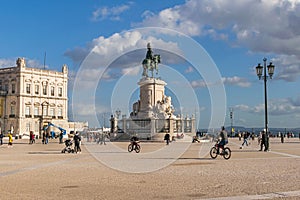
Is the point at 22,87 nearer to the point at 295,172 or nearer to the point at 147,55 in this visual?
the point at 147,55

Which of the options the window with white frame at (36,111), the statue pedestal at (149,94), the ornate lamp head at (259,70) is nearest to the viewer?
the ornate lamp head at (259,70)

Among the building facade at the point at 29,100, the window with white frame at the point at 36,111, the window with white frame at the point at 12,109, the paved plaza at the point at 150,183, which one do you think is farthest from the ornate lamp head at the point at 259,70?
the window with white frame at the point at 36,111

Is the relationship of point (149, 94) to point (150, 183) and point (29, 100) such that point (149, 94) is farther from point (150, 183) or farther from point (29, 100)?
point (150, 183)

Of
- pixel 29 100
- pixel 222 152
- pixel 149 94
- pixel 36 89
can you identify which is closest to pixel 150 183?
pixel 222 152

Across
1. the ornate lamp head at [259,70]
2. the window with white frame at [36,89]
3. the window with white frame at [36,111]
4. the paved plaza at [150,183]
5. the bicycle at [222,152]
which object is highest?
the window with white frame at [36,89]

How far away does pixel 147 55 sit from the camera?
55.7 meters

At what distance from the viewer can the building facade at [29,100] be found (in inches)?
2926

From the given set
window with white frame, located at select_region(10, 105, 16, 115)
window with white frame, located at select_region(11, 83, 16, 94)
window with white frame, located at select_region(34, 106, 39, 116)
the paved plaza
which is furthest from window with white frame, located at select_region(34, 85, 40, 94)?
the paved plaza

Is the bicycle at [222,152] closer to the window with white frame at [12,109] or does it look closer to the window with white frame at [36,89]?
the window with white frame at [12,109]

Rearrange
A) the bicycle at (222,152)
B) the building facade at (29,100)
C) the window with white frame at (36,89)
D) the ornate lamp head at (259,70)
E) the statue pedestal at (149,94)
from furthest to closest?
the window with white frame at (36,89) → the building facade at (29,100) → the statue pedestal at (149,94) → the ornate lamp head at (259,70) → the bicycle at (222,152)

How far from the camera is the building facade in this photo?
244 ft

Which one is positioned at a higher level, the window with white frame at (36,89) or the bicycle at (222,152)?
the window with white frame at (36,89)

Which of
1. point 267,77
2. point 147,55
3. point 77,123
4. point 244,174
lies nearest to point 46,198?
point 244,174

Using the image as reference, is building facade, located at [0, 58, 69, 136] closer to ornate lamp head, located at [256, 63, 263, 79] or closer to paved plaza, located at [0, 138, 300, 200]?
ornate lamp head, located at [256, 63, 263, 79]
